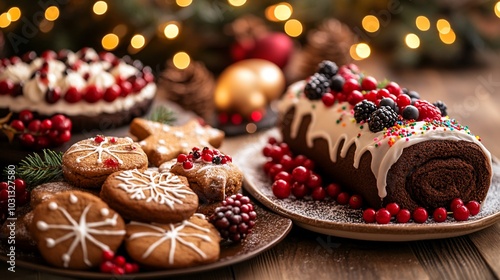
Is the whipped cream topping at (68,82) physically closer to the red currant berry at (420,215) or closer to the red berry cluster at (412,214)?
the red berry cluster at (412,214)

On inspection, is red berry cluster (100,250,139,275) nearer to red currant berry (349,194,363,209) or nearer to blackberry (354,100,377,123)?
red currant berry (349,194,363,209)

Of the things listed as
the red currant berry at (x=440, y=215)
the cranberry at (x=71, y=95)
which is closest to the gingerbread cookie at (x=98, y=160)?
the cranberry at (x=71, y=95)

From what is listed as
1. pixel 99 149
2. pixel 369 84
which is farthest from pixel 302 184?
pixel 99 149

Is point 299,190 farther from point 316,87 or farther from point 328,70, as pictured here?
point 328,70

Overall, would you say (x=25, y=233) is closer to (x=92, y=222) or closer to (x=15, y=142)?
(x=92, y=222)

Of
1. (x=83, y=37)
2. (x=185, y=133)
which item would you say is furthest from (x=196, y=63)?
(x=185, y=133)

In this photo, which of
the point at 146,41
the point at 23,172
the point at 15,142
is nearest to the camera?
the point at 23,172
